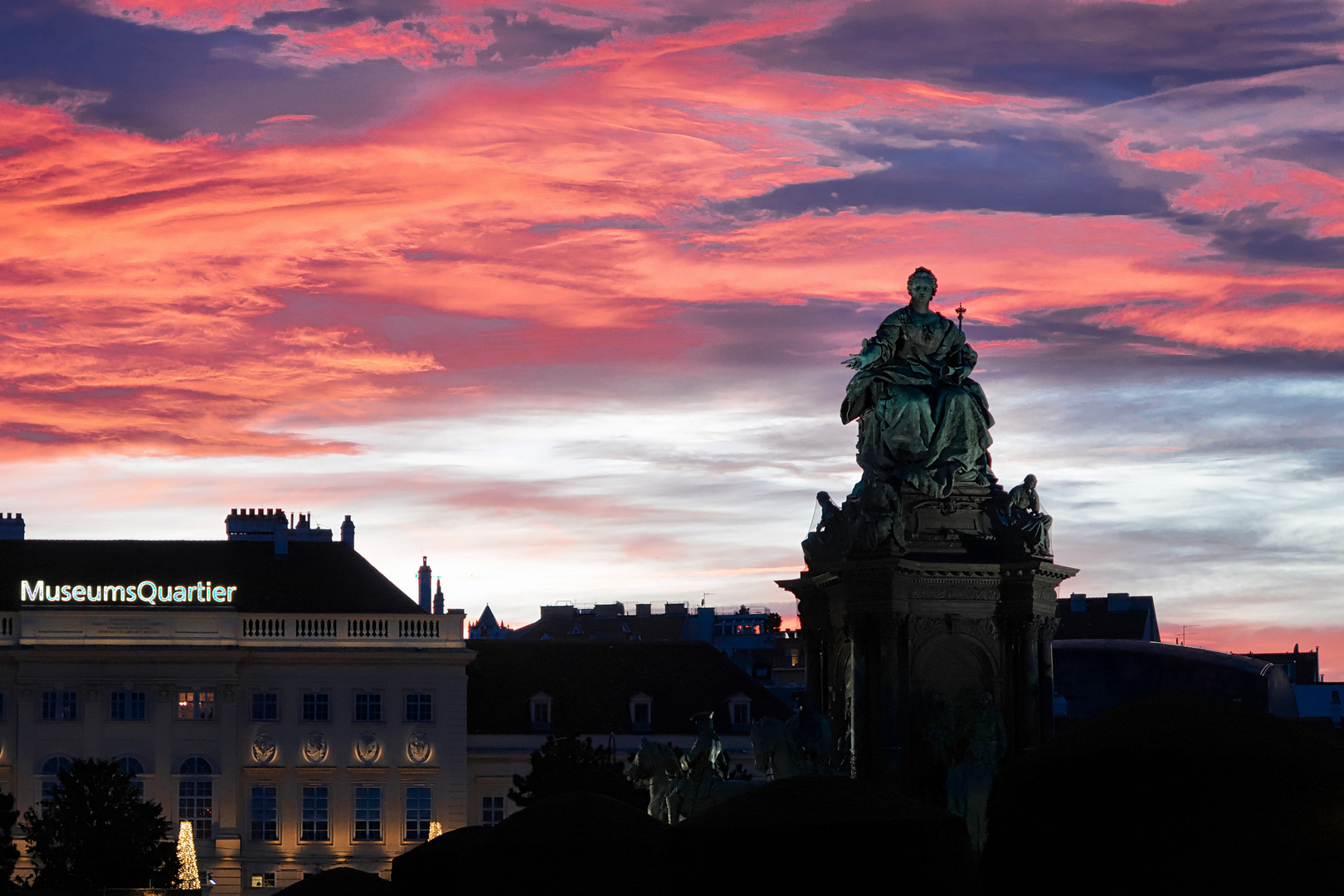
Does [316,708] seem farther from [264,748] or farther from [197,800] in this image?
[197,800]

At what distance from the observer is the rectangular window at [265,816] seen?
4382 inches

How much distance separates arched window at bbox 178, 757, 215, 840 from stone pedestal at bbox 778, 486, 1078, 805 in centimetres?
7323

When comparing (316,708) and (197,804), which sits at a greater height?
(316,708)

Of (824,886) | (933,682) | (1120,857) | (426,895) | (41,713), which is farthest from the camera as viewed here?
(41,713)

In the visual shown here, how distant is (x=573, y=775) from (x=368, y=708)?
990 inches

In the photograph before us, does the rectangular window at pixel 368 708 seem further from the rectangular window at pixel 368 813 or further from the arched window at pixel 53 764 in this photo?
the arched window at pixel 53 764

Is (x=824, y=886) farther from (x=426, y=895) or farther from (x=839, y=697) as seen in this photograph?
(x=839, y=697)

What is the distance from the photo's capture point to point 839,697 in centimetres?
4278

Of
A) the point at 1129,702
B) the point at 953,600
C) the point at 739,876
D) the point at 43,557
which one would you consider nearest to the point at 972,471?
the point at 953,600

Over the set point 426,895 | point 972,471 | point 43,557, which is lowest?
point 426,895

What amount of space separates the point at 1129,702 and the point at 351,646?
94654 mm

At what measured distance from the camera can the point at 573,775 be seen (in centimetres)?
9031

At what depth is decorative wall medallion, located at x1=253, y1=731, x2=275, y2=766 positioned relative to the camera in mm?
112375

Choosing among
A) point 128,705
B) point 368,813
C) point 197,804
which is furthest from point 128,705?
point 368,813
